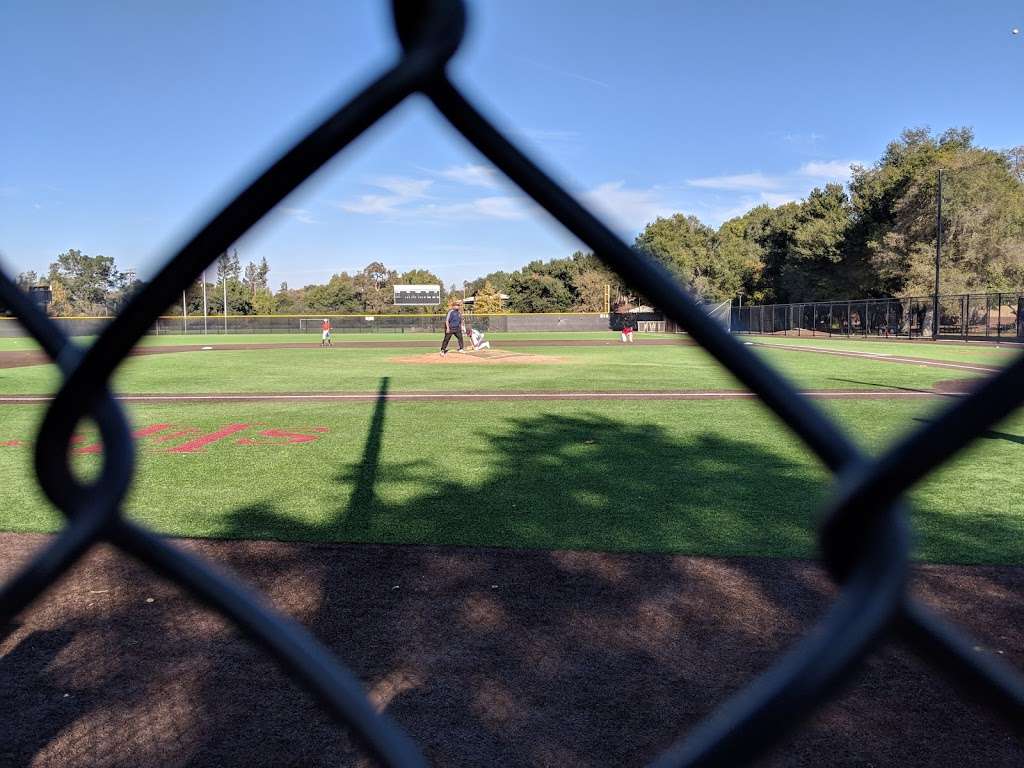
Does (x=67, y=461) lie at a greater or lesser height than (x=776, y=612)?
greater

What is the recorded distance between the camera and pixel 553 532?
541 centimetres

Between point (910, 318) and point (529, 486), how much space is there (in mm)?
39520

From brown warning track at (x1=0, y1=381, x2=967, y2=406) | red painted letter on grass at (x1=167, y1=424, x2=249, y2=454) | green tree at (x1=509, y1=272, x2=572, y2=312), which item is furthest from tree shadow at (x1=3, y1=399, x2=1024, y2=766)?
green tree at (x1=509, y1=272, x2=572, y2=312)

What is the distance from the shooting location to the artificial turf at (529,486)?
536 centimetres

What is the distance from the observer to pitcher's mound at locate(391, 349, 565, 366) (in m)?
21.6

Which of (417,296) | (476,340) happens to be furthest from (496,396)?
(417,296)

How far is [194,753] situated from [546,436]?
646 centimetres

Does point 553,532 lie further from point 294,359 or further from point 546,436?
point 294,359

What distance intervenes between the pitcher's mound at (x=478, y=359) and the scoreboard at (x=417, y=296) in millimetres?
52853

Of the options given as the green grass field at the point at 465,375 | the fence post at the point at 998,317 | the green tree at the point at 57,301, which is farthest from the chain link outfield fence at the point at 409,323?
the green tree at the point at 57,301

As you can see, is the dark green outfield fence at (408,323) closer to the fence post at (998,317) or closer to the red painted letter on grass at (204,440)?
the fence post at (998,317)

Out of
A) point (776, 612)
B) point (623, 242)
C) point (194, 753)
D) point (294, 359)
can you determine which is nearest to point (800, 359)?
point (294, 359)

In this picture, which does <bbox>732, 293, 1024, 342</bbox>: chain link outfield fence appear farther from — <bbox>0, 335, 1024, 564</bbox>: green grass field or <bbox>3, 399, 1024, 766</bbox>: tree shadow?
<bbox>3, 399, 1024, 766</bbox>: tree shadow

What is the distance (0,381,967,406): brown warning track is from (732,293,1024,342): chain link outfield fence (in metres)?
20.6
